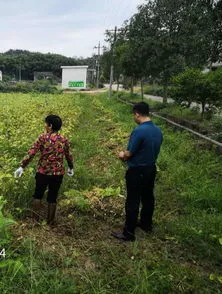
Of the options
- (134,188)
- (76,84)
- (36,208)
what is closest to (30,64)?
(76,84)

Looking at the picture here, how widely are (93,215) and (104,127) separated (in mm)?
10403

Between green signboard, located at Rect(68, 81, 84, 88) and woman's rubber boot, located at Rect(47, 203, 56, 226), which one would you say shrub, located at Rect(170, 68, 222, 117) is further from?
green signboard, located at Rect(68, 81, 84, 88)

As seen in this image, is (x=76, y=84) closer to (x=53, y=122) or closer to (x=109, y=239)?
(x=53, y=122)

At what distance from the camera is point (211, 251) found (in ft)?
16.4

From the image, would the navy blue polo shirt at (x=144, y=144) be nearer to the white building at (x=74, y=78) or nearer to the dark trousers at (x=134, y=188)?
the dark trousers at (x=134, y=188)

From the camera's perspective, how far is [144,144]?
5105 millimetres

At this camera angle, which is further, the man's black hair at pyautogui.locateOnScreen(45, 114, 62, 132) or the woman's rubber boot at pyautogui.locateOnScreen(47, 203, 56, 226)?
the woman's rubber boot at pyautogui.locateOnScreen(47, 203, 56, 226)

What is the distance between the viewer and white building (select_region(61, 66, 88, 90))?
6119 centimetres

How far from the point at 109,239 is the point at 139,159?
3.95ft

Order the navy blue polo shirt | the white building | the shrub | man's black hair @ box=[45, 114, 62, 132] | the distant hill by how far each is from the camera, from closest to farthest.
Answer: the navy blue polo shirt → man's black hair @ box=[45, 114, 62, 132] → the shrub → the white building → the distant hill

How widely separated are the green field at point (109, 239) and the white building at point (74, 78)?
176ft

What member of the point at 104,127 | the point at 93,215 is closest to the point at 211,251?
the point at 93,215

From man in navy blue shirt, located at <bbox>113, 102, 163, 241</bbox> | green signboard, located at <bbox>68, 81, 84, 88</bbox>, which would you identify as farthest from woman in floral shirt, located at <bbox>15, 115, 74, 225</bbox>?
green signboard, located at <bbox>68, 81, 84, 88</bbox>

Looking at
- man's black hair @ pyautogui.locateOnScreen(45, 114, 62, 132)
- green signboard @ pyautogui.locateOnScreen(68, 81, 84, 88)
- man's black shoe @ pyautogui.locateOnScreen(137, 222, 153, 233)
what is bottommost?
green signboard @ pyautogui.locateOnScreen(68, 81, 84, 88)
